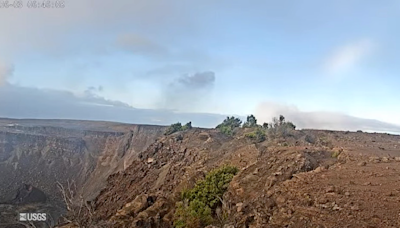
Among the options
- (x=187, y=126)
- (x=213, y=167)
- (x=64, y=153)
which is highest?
(x=187, y=126)

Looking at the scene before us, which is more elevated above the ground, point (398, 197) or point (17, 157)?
point (398, 197)

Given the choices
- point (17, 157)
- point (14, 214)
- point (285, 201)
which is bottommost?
point (14, 214)

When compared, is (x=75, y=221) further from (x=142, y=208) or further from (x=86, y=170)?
(x=86, y=170)

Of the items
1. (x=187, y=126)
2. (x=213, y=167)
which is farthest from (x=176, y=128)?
(x=213, y=167)

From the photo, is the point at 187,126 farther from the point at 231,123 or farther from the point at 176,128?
the point at 231,123

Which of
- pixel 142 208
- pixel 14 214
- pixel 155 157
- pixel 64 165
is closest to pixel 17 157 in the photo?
pixel 64 165

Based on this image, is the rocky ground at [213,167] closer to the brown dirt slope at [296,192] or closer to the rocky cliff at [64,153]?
the brown dirt slope at [296,192]
